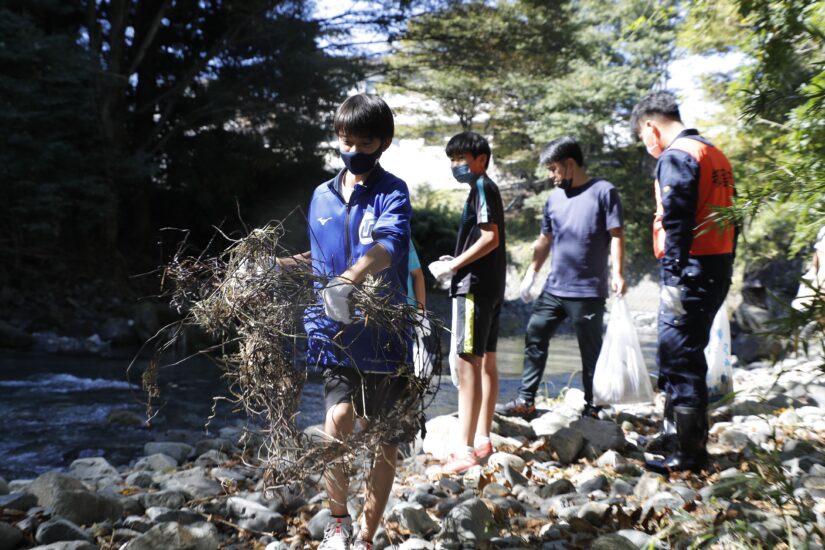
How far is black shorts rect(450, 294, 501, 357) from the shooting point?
3834 millimetres

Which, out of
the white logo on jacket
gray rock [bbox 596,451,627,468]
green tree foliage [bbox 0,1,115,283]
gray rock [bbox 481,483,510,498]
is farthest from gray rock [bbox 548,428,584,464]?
green tree foliage [bbox 0,1,115,283]

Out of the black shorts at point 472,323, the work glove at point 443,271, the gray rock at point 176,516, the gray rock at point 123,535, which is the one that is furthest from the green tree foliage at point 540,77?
the gray rock at point 123,535

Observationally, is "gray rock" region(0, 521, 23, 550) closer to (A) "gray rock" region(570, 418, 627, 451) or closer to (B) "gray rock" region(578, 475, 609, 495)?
(B) "gray rock" region(578, 475, 609, 495)

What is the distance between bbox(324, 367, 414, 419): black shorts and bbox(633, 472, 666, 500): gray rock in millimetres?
1495

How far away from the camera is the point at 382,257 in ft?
7.54

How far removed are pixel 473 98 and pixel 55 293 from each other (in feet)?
53.3

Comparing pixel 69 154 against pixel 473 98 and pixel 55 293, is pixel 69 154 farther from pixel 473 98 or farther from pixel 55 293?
pixel 473 98

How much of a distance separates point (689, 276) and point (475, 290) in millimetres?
1126

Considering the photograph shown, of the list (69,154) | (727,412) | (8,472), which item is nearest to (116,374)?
(8,472)

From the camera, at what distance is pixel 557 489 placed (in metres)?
3.35

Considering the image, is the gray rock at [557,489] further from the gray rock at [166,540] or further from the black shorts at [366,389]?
the gray rock at [166,540]

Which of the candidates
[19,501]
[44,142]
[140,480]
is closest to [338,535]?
[19,501]

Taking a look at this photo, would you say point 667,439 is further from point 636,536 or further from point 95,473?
point 95,473

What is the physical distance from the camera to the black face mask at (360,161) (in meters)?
2.49
